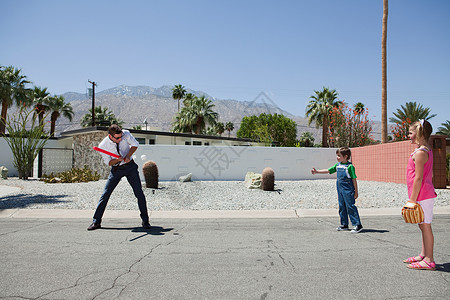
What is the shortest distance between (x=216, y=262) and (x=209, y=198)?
6861mm

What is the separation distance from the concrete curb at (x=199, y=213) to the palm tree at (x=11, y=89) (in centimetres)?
2980

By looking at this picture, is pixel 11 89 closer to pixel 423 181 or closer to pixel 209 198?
pixel 209 198

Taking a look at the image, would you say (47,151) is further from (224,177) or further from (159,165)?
(224,177)

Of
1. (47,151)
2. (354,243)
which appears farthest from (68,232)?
(47,151)

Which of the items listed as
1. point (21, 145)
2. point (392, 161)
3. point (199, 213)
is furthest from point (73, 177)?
point (392, 161)

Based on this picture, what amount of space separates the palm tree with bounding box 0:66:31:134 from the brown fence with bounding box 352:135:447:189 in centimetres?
3220

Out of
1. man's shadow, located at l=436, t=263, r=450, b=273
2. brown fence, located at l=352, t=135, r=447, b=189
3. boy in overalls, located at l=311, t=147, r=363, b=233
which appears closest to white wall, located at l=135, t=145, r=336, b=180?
brown fence, located at l=352, t=135, r=447, b=189

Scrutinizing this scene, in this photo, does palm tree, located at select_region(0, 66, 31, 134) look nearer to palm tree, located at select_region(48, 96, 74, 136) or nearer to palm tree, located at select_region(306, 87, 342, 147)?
palm tree, located at select_region(48, 96, 74, 136)

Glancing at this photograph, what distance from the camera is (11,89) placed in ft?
112

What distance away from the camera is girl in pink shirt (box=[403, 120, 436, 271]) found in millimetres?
3908

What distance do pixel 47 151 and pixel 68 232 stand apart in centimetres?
1686

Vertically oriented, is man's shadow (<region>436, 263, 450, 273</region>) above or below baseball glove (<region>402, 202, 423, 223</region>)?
below

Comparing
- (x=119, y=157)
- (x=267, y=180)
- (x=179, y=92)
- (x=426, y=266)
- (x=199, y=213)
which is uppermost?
(x=179, y=92)

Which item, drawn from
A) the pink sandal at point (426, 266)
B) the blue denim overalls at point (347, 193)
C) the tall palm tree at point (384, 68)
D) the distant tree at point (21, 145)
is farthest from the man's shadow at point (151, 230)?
the tall palm tree at point (384, 68)
